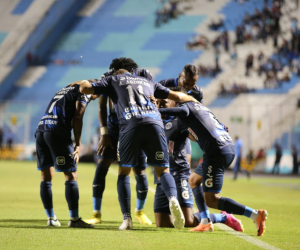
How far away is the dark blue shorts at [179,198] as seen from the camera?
7.44m

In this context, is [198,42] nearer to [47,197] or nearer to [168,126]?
[168,126]

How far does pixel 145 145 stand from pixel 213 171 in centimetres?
81

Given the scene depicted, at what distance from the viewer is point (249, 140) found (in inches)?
1162

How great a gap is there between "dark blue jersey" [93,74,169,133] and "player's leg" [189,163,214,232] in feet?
3.23

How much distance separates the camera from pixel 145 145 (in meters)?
6.50

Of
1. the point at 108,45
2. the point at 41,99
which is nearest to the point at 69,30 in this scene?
the point at 108,45

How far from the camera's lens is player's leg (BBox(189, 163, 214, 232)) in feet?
22.8

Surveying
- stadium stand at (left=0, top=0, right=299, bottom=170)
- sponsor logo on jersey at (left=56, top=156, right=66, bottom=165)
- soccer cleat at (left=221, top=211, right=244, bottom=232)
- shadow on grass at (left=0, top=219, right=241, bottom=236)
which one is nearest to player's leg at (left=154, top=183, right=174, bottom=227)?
shadow on grass at (left=0, top=219, right=241, bottom=236)

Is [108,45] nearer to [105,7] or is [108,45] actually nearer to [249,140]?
[105,7]

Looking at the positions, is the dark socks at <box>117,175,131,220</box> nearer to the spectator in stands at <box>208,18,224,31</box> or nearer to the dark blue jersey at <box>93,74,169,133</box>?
the dark blue jersey at <box>93,74,169,133</box>

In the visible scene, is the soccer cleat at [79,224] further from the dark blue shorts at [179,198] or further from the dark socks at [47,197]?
the dark blue shorts at [179,198]

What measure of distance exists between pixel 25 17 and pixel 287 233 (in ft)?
112

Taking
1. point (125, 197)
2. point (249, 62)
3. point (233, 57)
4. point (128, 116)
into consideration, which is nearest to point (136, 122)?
point (128, 116)

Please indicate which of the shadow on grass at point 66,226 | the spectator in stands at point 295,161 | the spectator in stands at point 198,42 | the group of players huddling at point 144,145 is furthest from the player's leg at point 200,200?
the spectator in stands at point 198,42
